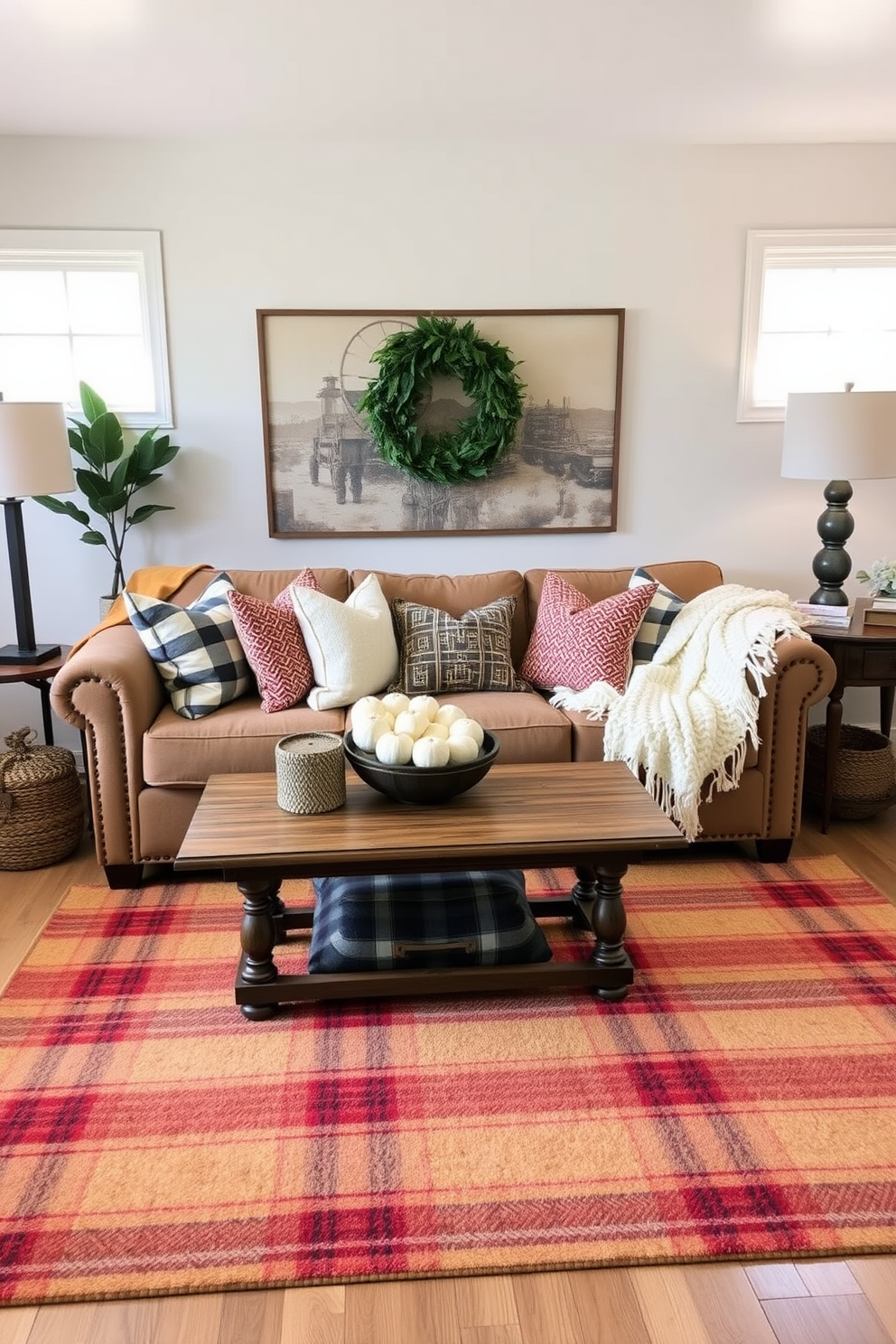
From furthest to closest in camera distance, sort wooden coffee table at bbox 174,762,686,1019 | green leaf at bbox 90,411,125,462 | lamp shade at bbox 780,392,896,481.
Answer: green leaf at bbox 90,411,125,462 < lamp shade at bbox 780,392,896,481 < wooden coffee table at bbox 174,762,686,1019

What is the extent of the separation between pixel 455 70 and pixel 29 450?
1.78 m

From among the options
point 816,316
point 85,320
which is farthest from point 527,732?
point 85,320

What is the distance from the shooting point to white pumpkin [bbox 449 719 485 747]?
2.36m

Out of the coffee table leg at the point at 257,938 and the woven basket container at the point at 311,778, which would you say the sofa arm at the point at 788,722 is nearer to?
the woven basket container at the point at 311,778

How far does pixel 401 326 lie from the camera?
3889mm

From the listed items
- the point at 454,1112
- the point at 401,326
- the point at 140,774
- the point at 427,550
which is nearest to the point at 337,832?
the point at 454,1112

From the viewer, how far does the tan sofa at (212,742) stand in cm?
300

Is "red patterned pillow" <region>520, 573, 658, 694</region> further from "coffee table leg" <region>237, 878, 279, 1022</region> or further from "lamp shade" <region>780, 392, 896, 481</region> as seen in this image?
"coffee table leg" <region>237, 878, 279, 1022</region>

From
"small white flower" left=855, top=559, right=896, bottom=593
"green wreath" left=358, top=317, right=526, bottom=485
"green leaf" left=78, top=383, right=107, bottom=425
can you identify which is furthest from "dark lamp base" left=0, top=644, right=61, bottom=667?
"small white flower" left=855, top=559, right=896, bottom=593

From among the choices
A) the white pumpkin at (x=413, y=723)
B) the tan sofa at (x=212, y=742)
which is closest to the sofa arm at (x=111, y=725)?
the tan sofa at (x=212, y=742)

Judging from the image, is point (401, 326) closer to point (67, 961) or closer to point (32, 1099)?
point (67, 961)

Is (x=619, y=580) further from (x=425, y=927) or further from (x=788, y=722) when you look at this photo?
(x=425, y=927)

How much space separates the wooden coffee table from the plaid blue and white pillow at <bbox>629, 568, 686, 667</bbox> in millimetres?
970

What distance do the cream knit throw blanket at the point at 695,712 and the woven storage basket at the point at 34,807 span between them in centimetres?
161
